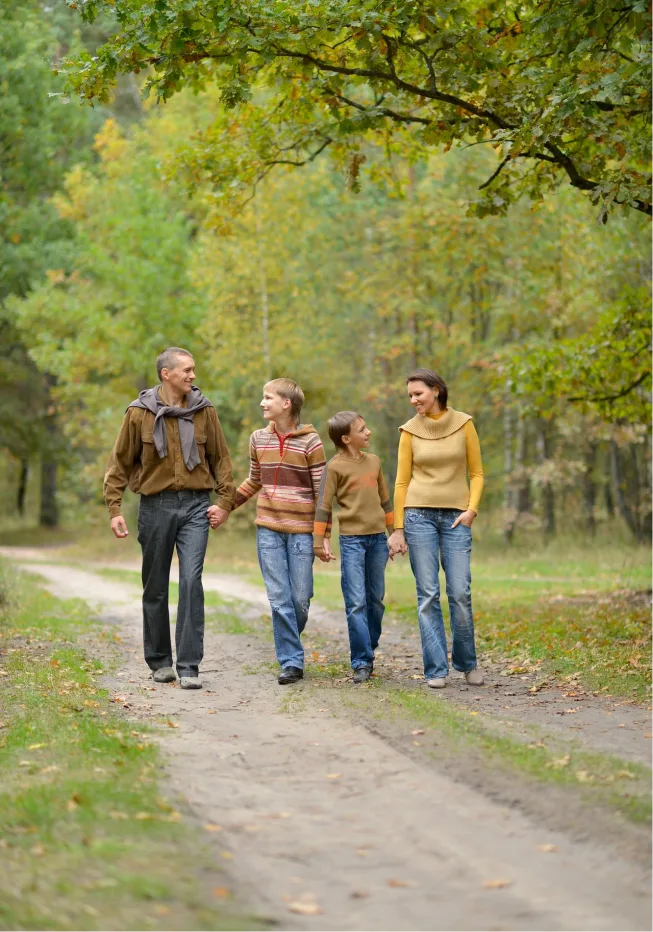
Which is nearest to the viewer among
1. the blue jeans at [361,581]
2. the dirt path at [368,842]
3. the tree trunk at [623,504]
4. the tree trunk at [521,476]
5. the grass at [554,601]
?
the dirt path at [368,842]

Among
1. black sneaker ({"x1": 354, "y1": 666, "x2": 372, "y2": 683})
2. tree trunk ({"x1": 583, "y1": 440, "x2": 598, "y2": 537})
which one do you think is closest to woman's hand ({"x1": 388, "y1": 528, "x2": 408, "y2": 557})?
black sneaker ({"x1": 354, "y1": 666, "x2": 372, "y2": 683})

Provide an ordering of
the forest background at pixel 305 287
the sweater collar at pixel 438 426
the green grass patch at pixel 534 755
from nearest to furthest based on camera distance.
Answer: the green grass patch at pixel 534 755 < the sweater collar at pixel 438 426 < the forest background at pixel 305 287

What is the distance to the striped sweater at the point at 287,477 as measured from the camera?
861 cm

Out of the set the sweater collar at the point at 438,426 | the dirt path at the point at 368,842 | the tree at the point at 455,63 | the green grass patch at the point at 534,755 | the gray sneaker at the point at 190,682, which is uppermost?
the tree at the point at 455,63

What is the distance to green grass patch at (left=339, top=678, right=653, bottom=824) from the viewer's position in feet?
17.0

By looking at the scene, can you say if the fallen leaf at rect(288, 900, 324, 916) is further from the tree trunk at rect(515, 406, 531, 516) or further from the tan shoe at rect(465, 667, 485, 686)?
the tree trunk at rect(515, 406, 531, 516)

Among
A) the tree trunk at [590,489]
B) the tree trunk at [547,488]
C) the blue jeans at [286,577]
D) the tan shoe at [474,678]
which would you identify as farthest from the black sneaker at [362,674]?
the tree trunk at [590,489]

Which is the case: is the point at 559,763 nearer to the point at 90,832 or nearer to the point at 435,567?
the point at 90,832

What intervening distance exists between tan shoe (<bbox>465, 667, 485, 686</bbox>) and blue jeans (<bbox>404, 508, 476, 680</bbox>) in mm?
315

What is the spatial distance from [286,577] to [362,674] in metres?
0.95

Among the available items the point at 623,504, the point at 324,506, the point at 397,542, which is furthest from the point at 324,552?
the point at 623,504

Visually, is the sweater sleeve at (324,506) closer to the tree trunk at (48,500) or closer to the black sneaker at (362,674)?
the black sneaker at (362,674)

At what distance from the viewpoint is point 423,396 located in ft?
27.7

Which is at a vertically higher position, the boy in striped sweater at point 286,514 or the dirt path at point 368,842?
the boy in striped sweater at point 286,514
